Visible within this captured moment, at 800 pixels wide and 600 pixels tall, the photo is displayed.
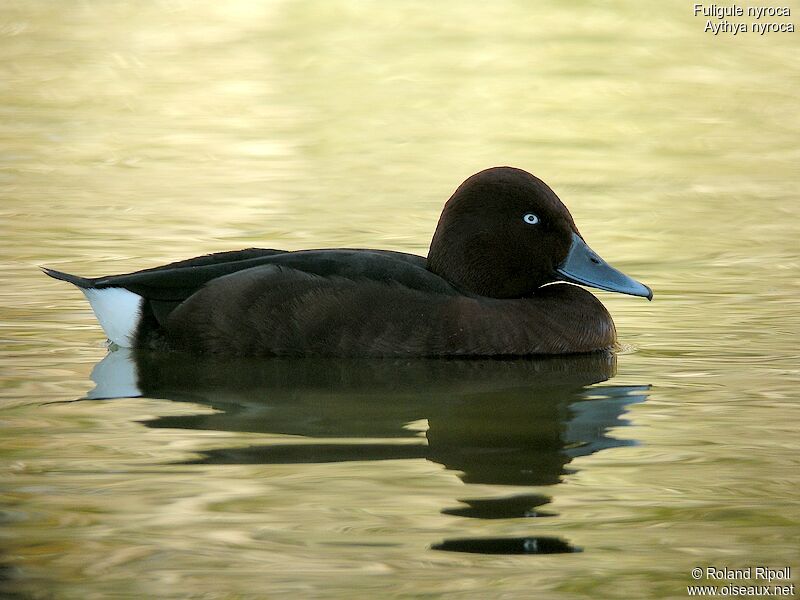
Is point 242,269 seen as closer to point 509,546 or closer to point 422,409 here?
point 422,409

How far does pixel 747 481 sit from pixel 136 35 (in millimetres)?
15958

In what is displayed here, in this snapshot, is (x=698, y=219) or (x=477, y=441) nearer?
(x=477, y=441)

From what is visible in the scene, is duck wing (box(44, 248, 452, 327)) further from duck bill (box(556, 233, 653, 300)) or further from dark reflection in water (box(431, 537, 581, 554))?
dark reflection in water (box(431, 537, 581, 554))

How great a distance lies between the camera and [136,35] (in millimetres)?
20062

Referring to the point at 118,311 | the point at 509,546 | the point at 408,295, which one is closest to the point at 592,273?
the point at 408,295

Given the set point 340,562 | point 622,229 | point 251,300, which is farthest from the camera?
point 622,229

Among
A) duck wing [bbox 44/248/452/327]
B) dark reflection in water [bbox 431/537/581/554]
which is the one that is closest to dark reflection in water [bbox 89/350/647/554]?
dark reflection in water [bbox 431/537/581/554]

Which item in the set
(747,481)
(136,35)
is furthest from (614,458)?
(136,35)

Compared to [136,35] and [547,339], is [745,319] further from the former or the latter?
[136,35]

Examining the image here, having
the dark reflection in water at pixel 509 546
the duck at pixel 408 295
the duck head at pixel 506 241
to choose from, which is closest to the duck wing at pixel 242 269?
the duck at pixel 408 295

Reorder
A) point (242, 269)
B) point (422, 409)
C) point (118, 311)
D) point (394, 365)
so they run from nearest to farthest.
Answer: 1. point (422, 409)
2. point (394, 365)
3. point (242, 269)
4. point (118, 311)

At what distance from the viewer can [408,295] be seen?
23.2 ft

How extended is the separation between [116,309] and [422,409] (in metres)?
1.88

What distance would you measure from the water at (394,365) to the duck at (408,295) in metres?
0.15
